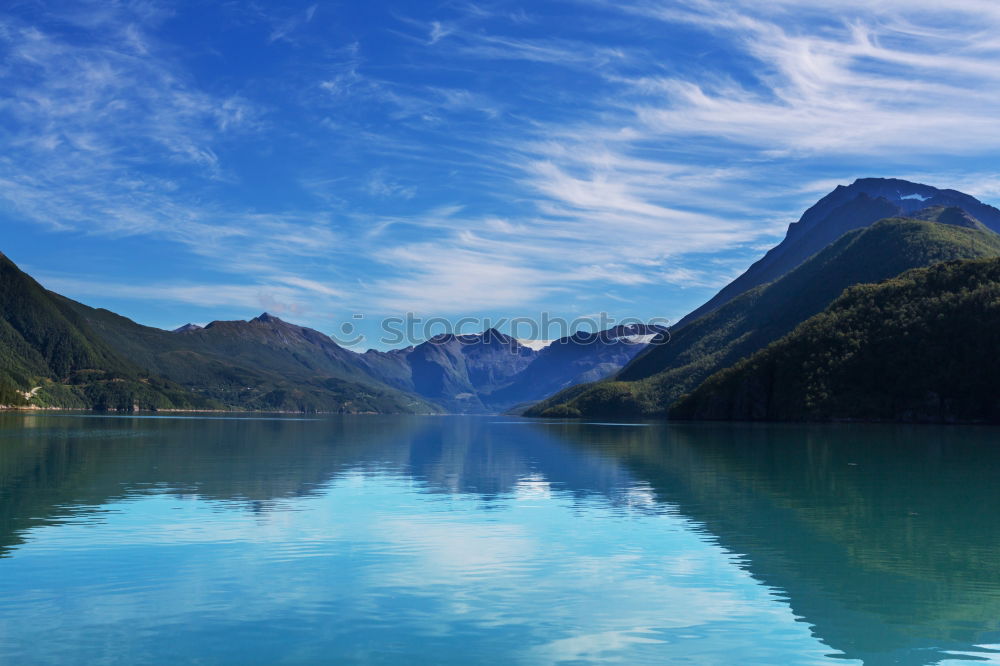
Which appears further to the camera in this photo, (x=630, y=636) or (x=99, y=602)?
(x=99, y=602)

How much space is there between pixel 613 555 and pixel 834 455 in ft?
230

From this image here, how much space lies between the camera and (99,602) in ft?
84.5

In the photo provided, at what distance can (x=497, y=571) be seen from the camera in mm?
31094

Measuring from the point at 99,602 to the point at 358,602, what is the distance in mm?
8069

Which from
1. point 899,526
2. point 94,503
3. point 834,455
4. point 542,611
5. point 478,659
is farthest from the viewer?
point 834,455

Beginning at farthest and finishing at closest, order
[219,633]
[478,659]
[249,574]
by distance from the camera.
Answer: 1. [249,574]
2. [219,633]
3. [478,659]

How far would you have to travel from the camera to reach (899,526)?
134 ft

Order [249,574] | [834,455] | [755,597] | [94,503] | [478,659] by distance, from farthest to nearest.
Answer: [834,455] → [94,503] → [249,574] → [755,597] → [478,659]

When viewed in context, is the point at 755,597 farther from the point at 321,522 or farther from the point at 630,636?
the point at 321,522

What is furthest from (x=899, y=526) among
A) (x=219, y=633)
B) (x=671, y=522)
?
(x=219, y=633)

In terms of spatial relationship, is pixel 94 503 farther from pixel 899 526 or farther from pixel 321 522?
pixel 899 526

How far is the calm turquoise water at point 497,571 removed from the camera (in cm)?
2177

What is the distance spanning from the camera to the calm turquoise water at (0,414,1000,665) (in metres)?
21.8

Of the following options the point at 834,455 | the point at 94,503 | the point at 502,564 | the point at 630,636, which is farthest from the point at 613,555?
the point at 834,455
